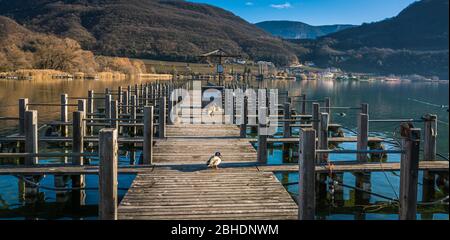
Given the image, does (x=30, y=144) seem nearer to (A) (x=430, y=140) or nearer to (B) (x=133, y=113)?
(B) (x=133, y=113)

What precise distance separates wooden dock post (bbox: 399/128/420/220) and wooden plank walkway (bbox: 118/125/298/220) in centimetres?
192

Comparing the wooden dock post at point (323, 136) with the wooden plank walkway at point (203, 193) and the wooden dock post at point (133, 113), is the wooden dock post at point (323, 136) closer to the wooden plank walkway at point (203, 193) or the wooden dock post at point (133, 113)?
→ the wooden plank walkway at point (203, 193)

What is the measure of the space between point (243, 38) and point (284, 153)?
184902 millimetres

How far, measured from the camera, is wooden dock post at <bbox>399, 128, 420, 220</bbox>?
21.9 ft

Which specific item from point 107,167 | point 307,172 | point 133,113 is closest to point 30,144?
point 107,167

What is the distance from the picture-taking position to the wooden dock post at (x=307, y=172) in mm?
7100

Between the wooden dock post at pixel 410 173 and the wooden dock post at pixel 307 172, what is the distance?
4.19 feet

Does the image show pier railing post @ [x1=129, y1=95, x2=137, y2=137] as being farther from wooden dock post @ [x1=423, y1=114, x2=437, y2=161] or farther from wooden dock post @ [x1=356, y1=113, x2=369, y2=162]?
wooden dock post @ [x1=423, y1=114, x2=437, y2=161]

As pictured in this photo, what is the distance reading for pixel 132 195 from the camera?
8984mm

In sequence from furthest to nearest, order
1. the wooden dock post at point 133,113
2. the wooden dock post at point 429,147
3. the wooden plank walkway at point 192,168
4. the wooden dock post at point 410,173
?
the wooden dock post at point 133,113 < the wooden dock post at point 429,147 < the wooden plank walkway at point 192,168 < the wooden dock post at point 410,173

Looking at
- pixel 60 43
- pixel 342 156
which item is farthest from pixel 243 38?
pixel 342 156

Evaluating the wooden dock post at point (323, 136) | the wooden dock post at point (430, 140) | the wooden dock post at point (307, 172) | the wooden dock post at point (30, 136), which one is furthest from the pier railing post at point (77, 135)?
the wooden dock post at point (430, 140)

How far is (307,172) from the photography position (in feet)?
23.5
